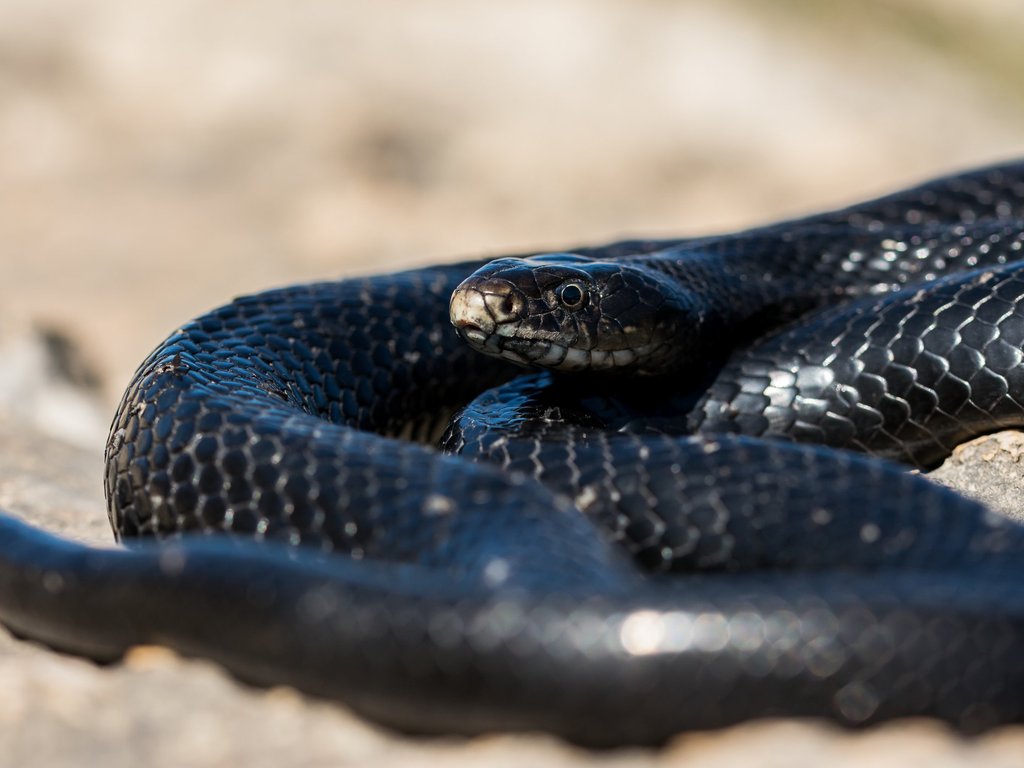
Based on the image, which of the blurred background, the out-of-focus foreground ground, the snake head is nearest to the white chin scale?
the snake head

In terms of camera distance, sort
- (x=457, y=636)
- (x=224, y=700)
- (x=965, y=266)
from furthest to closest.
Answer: (x=965, y=266) < (x=224, y=700) < (x=457, y=636)

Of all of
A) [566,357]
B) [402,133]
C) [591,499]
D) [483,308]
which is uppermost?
[483,308]

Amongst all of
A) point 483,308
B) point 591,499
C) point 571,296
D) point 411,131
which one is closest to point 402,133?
point 411,131

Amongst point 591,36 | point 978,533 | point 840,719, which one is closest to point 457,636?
point 840,719

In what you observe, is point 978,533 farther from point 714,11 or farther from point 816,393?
point 714,11

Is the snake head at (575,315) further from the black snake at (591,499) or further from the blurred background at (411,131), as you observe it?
the blurred background at (411,131)

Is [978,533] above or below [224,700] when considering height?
above

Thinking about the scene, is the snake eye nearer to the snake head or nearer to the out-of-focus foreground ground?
the snake head

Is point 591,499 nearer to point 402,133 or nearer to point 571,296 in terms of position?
point 571,296
